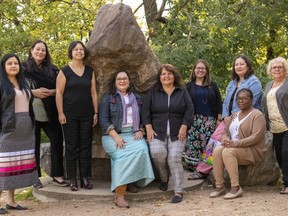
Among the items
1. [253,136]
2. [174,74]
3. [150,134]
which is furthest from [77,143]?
[253,136]

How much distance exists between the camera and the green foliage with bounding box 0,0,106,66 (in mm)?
11102

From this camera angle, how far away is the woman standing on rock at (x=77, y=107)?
5238 millimetres

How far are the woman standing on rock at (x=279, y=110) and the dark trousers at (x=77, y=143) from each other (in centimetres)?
236

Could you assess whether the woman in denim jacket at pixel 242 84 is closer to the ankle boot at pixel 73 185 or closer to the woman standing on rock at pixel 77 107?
the woman standing on rock at pixel 77 107

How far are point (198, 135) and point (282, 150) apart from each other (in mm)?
1320

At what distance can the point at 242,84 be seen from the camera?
5715 mm

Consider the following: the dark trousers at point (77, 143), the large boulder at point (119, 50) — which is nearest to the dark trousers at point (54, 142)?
the dark trousers at point (77, 143)

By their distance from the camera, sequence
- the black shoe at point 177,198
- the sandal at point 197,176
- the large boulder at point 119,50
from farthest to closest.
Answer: the sandal at point 197,176, the large boulder at point 119,50, the black shoe at point 177,198

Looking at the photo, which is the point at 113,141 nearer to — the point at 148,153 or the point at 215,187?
the point at 148,153

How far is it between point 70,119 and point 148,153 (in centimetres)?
108

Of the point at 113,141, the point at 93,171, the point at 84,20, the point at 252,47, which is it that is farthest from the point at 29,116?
the point at 84,20

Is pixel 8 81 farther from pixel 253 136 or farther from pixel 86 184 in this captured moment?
pixel 253 136

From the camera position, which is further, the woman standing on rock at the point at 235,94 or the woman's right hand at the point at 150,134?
the woman standing on rock at the point at 235,94

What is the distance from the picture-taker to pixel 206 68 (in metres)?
6.10
